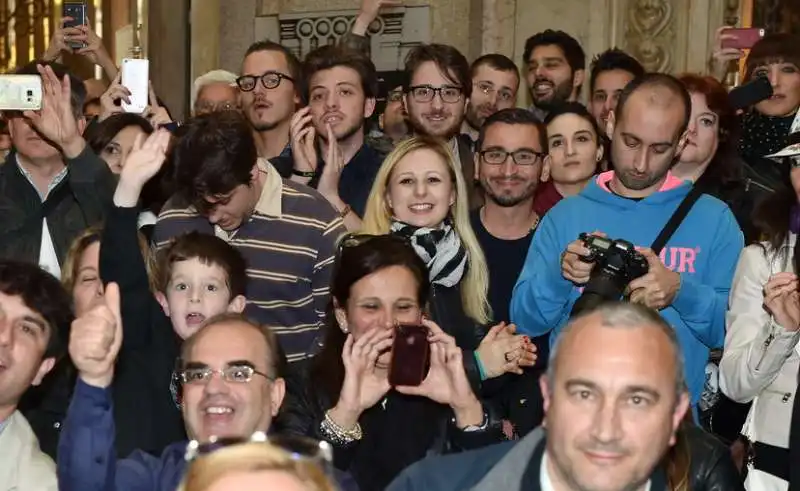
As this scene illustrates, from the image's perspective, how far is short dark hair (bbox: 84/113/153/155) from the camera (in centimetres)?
587

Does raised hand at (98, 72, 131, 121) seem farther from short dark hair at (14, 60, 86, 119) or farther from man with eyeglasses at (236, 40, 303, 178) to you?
man with eyeglasses at (236, 40, 303, 178)

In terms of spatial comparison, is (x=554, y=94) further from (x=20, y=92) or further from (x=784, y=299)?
(x=784, y=299)

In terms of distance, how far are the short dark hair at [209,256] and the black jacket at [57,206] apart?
63cm

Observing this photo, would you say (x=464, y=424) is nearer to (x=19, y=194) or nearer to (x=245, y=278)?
(x=245, y=278)

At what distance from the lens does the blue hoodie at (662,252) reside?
15.0 ft

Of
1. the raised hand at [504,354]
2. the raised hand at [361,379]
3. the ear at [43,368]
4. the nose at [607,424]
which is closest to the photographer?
the nose at [607,424]

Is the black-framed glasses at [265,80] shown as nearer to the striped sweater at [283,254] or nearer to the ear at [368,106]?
the ear at [368,106]

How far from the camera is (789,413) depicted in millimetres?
4254

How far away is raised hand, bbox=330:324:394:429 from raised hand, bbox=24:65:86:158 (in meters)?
1.62

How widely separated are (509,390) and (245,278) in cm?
92

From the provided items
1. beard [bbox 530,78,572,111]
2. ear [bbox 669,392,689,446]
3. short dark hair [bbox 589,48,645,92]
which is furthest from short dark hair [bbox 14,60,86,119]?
ear [bbox 669,392,689,446]

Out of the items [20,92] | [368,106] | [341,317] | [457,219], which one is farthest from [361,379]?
[368,106]

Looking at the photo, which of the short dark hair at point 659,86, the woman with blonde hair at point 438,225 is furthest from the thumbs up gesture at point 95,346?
the short dark hair at point 659,86

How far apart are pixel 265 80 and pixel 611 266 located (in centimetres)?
254
